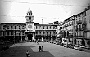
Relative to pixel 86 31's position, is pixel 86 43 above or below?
below

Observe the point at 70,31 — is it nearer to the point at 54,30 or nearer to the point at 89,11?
the point at 89,11

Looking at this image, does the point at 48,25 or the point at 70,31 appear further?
the point at 48,25

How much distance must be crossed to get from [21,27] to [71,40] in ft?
82.1

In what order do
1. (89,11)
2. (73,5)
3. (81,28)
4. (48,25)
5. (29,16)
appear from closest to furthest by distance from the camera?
1. (73,5)
2. (89,11)
3. (81,28)
4. (29,16)
5. (48,25)

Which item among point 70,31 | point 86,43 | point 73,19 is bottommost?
point 86,43

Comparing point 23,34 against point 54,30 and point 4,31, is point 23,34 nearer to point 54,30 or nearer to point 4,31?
point 4,31

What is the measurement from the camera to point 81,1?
19.9 metres

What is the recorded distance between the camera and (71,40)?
33188 mm

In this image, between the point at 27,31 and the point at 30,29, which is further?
the point at 30,29

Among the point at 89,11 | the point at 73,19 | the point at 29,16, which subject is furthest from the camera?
the point at 29,16

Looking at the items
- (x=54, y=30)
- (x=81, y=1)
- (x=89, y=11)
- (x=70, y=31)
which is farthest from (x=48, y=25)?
(x=81, y=1)

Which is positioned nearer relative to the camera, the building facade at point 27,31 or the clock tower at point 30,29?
the building facade at point 27,31

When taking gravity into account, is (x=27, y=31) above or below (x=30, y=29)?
below

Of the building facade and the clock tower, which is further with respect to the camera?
the clock tower
